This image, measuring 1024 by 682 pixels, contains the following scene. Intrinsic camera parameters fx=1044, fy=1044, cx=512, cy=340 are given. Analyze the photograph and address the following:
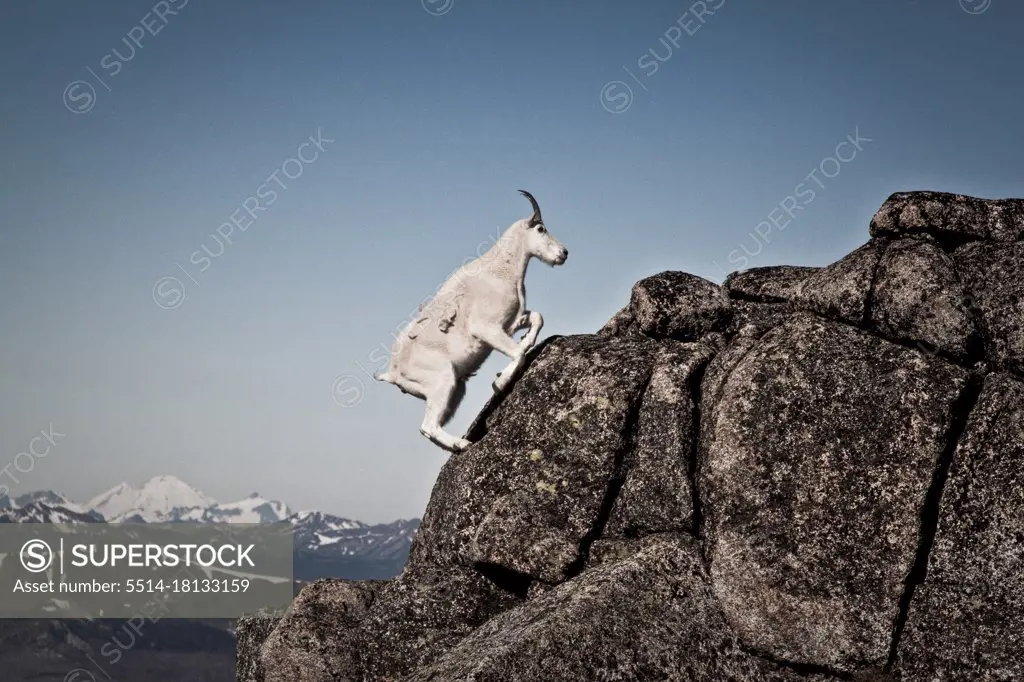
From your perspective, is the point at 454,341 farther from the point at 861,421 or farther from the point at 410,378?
the point at 861,421

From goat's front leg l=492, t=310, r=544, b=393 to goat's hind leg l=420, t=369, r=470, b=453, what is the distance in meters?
1.20

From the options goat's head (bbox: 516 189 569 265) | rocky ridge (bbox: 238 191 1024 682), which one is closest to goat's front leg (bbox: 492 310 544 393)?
rocky ridge (bbox: 238 191 1024 682)

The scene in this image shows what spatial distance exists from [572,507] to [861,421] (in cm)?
500

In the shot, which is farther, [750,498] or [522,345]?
[522,345]

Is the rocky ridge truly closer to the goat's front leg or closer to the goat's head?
the goat's front leg

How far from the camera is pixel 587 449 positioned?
18.2 m

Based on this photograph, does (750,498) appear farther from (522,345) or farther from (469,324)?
(469,324)

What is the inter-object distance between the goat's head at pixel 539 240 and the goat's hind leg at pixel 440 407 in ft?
9.56

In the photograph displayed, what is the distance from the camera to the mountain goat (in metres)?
20.3

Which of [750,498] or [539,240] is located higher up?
[539,240]

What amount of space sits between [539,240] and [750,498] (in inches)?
266

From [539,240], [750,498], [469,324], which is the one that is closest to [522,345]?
[469,324]

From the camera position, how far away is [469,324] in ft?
67.1

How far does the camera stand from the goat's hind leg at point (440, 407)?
803 inches
